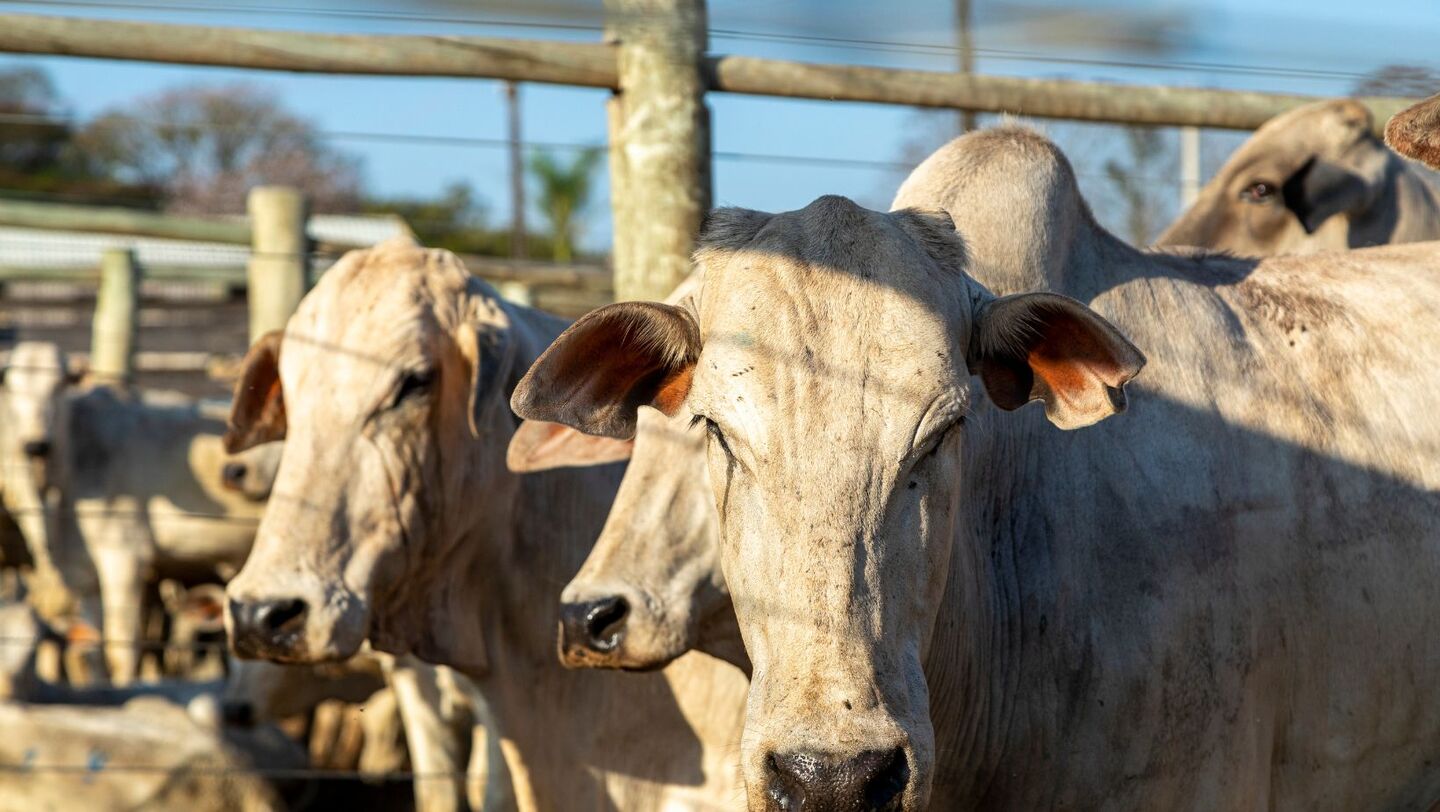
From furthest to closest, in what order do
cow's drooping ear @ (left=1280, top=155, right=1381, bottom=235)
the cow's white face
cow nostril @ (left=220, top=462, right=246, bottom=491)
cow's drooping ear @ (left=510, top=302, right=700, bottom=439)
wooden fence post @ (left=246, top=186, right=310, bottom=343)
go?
1. cow nostril @ (left=220, top=462, right=246, bottom=491)
2. the cow's white face
3. wooden fence post @ (left=246, top=186, right=310, bottom=343)
4. cow's drooping ear @ (left=1280, top=155, right=1381, bottom=235)
5. cow's drooping ear @ (left=510, top=302, right=700, bottom=439)

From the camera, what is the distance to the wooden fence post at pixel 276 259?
249 inches

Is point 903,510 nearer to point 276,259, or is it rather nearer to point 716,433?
point 716,433

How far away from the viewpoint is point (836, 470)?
2.36m

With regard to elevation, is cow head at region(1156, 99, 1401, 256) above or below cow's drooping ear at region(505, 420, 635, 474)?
above

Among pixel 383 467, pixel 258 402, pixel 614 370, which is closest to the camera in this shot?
pixel 614 370

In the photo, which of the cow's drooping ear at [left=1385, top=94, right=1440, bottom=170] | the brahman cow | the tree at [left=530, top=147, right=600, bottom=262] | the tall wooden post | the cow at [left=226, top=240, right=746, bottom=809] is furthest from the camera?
the tree at [left=530, top=147, right=600, bottom=262]

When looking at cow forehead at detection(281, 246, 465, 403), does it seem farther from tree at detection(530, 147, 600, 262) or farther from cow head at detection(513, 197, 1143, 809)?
tree at detection(530, 147, 600, 262)

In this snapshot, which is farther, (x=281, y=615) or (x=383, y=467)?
(x=383, y=467)

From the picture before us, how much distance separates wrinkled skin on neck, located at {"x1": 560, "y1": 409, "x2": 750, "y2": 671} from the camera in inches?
125

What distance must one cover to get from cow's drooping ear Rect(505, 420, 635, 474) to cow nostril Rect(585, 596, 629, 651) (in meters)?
0.66

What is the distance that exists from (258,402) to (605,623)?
1.47 meters

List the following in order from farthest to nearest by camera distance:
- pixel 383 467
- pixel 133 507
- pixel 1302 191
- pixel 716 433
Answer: pixel 133 507 < pixel 1302 191 < pixel 383 467 < pixel 716 433

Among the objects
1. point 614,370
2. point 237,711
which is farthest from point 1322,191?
point 237,711

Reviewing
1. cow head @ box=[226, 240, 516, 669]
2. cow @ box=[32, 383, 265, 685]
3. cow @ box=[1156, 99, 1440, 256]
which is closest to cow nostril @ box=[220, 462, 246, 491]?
cow @ box=[32, 383, 265, 685]
